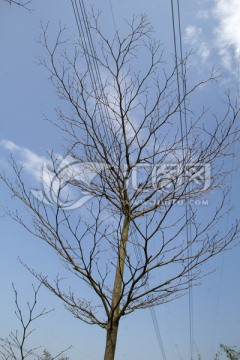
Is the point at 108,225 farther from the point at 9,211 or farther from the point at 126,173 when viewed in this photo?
the point at 9,211

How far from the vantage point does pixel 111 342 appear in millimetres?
2234

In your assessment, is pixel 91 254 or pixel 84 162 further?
pixel 84 162

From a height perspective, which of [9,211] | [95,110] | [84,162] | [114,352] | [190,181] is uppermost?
[95,110]

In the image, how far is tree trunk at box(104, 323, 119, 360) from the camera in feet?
7.19

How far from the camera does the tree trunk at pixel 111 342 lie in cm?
219

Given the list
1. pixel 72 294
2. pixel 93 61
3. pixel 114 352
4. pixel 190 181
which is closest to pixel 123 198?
pixel 190 181

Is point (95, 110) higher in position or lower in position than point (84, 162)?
higher

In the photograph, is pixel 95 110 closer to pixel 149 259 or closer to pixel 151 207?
pixel 151 207

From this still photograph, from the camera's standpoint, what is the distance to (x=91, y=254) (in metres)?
2.27

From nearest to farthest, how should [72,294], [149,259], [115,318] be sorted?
[149,259], [115,318], [72,294]

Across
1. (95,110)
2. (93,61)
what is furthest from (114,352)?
(93,61)

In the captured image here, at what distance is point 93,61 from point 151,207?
70.4 inches

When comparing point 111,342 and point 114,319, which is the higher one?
point 114,319

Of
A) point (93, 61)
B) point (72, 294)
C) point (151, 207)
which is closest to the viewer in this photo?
point (72, 294)
